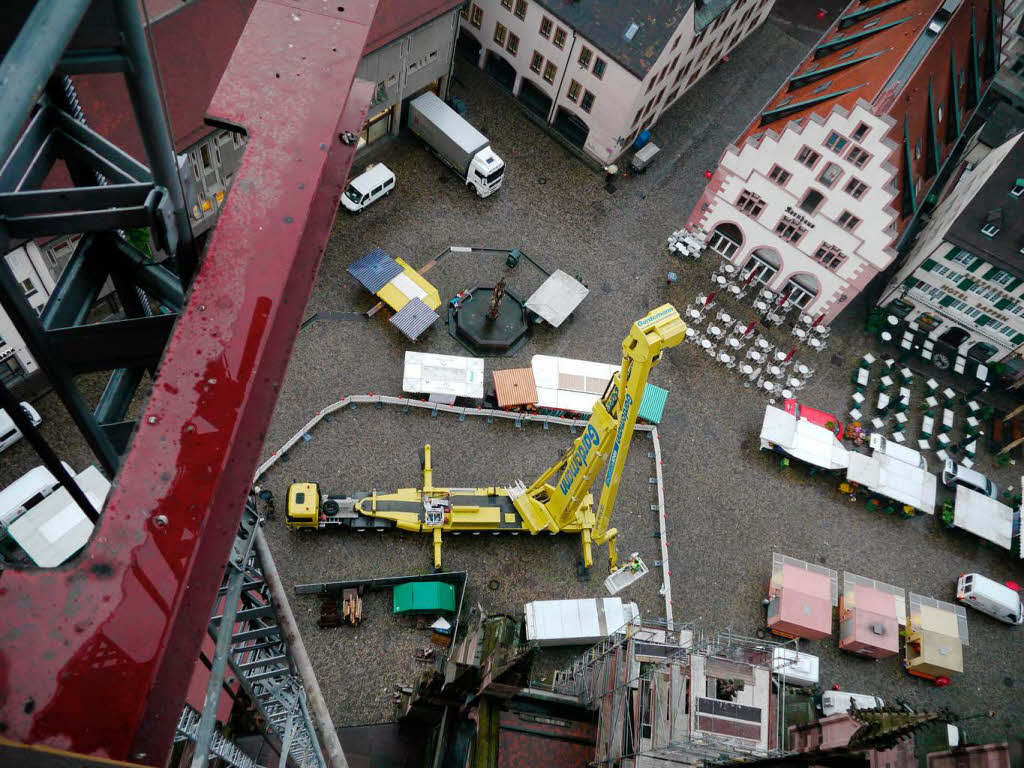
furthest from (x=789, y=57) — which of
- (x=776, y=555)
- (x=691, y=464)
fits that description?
(x=776, y=555)

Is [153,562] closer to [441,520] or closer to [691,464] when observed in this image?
[441,520]

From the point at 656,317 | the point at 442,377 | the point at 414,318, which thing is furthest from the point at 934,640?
the point at 414,318

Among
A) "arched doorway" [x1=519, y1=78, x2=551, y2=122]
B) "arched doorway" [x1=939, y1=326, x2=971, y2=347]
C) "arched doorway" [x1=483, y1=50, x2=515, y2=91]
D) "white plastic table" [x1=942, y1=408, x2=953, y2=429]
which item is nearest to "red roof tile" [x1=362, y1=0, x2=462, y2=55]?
"arched doorway" [x1=483, y1=50, x2=515, y2=91]

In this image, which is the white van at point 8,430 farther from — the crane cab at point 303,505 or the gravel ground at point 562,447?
the crane cab at point 303,505

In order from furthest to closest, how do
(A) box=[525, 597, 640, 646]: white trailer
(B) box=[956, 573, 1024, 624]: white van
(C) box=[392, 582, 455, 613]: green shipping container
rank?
(B) box=[956, 573, 1024, 624]: white van, (A) box=[525, 597, 640, 646]: white trailer, (C) box=[392, 582, 455, 613]: green shipping container

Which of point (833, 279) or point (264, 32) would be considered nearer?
point (264, 32)

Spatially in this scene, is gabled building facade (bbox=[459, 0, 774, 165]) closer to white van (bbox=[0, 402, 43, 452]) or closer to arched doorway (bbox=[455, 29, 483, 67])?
arched doorway (bbox=[455, 29, 483, 67])
